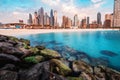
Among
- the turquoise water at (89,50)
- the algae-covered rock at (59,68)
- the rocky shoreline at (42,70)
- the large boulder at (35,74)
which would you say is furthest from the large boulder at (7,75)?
the turquoise water at (89,50)

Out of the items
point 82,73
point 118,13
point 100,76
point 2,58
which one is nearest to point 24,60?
point 2,58

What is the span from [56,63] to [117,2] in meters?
194

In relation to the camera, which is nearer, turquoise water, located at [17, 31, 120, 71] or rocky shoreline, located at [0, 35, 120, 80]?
rocky shoreline, located at [0, 35, 120, 80]

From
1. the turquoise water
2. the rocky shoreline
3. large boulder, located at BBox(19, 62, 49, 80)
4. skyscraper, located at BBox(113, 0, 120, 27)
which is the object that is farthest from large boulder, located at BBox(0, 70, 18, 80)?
skyscraper, located at BBox(113, 0, 120, 27)

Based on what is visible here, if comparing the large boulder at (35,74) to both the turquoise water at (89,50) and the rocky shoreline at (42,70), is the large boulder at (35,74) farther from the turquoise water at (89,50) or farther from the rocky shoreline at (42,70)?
the turquoise water at (89,50)

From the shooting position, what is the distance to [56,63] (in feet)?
31.9

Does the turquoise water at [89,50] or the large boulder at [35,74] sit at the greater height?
the large boulder at [35,74]

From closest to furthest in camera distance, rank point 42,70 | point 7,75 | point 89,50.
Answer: point 7,75
point 42,70
point 89,50

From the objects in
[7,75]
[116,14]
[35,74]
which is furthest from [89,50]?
[116,14]

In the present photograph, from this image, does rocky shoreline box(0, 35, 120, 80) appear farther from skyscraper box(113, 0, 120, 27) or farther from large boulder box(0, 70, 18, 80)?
skyscraper box(113, 0, 120, 27)

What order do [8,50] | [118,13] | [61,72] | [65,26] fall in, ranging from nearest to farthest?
[61,72] < [8,50] < [65,26] < [118,13]

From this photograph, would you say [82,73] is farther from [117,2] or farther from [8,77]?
[117,2]

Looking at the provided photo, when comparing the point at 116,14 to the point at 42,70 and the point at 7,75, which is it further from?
the point at 7,75

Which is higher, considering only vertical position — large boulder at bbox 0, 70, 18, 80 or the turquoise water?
large boulder at bbox 0, 70, 18, 80
